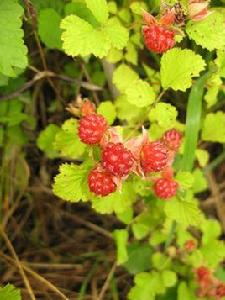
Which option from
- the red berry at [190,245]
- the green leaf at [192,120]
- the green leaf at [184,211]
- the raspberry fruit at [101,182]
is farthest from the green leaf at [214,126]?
the raspberry fruit at [101,182]

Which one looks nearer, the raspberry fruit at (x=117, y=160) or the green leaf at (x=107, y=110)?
the raspberry fruit at (x=117, y=160)

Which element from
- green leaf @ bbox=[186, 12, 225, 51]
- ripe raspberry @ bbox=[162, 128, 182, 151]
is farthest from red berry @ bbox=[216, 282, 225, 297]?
green leaf @ bbox=[186, 12, 225, 51]

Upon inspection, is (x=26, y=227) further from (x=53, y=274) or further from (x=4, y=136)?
(x=4, y=136)

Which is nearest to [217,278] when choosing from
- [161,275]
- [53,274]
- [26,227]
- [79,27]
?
[161,275]

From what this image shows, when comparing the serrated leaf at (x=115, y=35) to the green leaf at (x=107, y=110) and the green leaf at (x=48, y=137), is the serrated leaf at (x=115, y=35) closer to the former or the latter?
the green leaf at (x=107, y=110)

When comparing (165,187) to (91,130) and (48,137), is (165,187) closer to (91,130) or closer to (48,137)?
(91,130)

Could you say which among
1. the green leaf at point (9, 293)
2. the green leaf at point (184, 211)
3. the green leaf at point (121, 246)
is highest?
the green leaf at point (184, 211)

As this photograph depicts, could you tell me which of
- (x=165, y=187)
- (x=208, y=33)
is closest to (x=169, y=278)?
(x=165, y=187)
